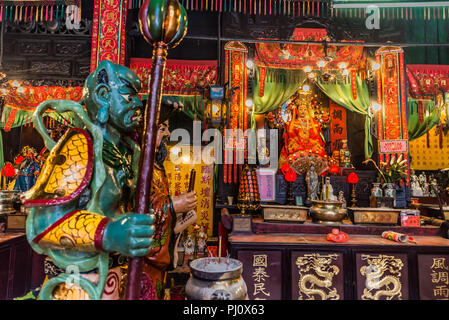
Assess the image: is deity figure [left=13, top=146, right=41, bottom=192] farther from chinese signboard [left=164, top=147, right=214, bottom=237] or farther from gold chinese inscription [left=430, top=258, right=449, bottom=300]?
gold chinese inscription [left=430, top=258, right=449, bottom=300]

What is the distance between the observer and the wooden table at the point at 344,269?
3.01m

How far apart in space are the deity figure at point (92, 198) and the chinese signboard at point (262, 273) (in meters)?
2.13

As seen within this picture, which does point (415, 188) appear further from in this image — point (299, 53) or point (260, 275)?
point (260, 275)

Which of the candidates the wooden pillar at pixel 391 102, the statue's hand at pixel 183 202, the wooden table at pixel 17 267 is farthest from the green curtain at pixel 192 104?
the statue's hand at pixel 183 202

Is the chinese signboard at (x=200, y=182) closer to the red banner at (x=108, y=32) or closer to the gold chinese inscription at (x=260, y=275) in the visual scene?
the red banner at (x=108, y=32)

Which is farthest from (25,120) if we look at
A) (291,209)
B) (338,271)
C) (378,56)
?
(378,56)

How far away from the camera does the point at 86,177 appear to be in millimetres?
1015

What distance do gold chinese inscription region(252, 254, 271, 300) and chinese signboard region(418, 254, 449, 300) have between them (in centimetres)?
183

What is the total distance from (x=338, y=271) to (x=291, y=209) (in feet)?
3.18

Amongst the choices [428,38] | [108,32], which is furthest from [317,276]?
[428,38]

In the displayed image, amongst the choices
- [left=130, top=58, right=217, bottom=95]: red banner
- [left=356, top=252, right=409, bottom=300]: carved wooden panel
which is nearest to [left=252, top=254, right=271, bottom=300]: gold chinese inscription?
[left=356, top=252, right=409, bottom=300]: carved wooden panel

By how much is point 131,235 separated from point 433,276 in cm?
372

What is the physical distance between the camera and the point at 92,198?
3.47 ft
